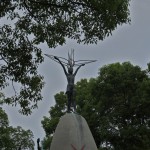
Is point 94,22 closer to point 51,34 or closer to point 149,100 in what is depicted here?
point 51,34

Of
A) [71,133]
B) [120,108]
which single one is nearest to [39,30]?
[71,133]

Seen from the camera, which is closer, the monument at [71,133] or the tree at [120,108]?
the monument at [71,133]

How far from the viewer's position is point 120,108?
2733 cm

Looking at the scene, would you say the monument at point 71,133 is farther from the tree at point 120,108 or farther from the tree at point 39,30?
the tree at point 120,108

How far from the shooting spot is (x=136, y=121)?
26875 millimetres

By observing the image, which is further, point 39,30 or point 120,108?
point 120,108

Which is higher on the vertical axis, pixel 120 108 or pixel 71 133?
pixel 120 108

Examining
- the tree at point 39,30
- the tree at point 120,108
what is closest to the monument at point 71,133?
the tree at point 39,30

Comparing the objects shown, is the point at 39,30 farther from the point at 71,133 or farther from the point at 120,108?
the point at 120,108

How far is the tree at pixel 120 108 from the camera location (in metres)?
26.3

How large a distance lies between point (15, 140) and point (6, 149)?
33.6ft

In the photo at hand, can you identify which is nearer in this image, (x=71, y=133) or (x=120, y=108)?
(x=71, y=133)

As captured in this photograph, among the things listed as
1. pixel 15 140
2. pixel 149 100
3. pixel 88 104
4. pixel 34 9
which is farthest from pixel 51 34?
pixel 15 140

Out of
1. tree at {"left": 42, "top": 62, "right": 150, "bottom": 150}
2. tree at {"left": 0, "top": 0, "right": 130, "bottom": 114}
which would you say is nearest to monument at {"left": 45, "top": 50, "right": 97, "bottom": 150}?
tree at {"left": 0, "top": 0, "right": 130, "bottom": 114}
